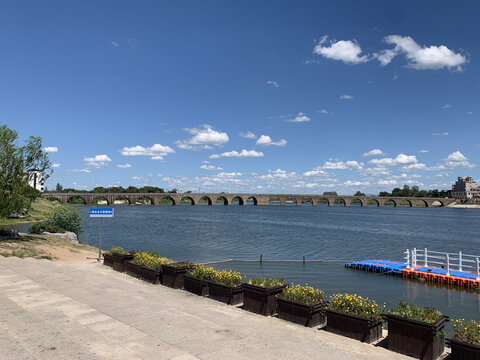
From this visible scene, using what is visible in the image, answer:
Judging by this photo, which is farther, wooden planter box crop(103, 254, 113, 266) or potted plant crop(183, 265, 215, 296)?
wooden planter box crop(103, 254, 113, 266)

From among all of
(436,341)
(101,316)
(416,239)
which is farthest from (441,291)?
(416,239)

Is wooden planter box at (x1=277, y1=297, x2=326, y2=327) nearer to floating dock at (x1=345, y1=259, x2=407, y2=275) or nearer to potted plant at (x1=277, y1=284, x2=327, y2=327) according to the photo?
potted plant at (x1=277, y1=284, x2=327, y2=327)

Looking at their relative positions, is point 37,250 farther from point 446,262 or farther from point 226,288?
Result: point 446,262

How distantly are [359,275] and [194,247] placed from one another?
75.9ft

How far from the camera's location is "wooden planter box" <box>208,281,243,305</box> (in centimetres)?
1255

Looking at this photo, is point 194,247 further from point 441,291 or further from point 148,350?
point 148,350

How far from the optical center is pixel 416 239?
6184 centimetres

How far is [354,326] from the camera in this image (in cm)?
942

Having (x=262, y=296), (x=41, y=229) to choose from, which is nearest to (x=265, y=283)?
(x=262, y=296)

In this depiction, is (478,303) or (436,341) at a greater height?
(436,341)

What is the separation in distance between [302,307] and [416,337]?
123 inches

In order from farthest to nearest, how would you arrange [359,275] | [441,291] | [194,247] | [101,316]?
[194,247] → [359,275] → [441,291] → [101,316]

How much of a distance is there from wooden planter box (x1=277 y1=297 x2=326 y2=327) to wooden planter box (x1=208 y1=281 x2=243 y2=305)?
2.07 meters

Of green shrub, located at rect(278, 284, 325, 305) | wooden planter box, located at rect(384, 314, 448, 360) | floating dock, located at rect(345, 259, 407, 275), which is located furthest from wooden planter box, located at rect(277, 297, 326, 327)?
floating dock, located at rect(345, 259, 407, 275)
